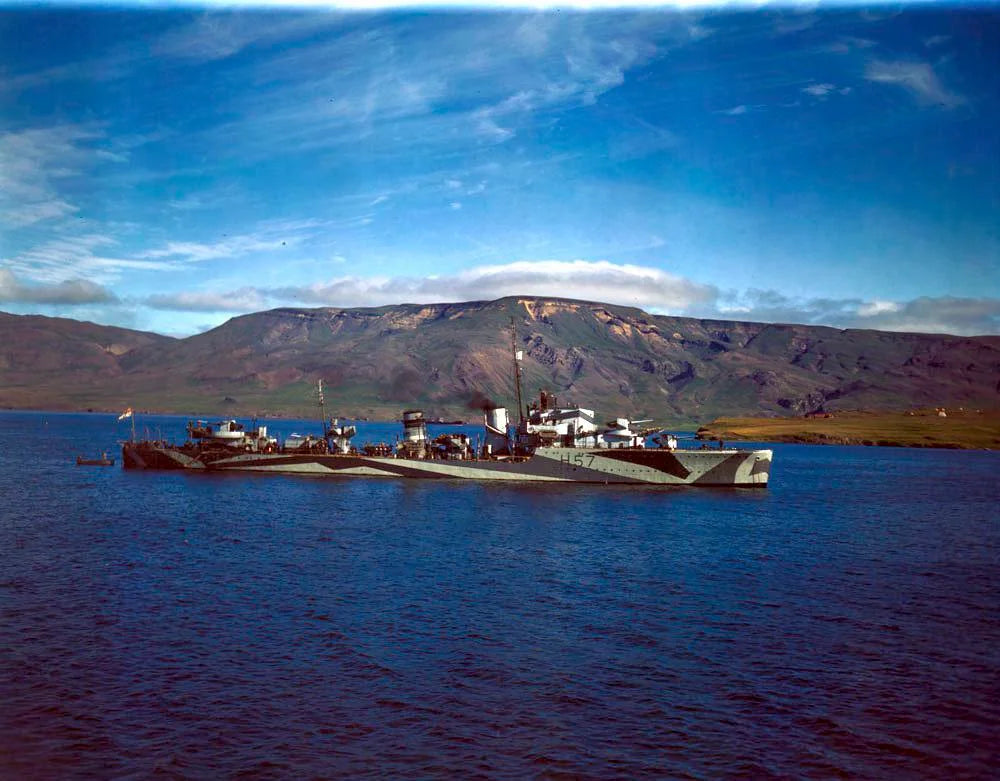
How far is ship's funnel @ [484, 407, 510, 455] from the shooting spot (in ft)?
299

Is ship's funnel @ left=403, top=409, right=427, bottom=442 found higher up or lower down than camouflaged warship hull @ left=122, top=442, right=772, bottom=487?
higher up

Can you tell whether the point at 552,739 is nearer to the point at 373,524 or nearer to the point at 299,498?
the point at 373,524

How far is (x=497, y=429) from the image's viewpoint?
308 ft

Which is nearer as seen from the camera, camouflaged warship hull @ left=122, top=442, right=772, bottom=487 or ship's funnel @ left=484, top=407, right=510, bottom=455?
camouflaged warship hull @ left=122, top=442, right=772, bottom=487

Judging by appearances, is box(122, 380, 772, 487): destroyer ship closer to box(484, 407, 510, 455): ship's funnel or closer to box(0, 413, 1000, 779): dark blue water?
box(484, 407, 510, 455): ship's funnel

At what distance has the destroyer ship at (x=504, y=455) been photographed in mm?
85688

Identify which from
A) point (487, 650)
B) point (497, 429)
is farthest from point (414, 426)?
point (487, 650)

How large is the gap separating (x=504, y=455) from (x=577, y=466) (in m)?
9.40

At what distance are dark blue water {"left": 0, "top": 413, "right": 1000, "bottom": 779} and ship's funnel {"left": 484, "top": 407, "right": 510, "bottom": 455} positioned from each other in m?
32.4

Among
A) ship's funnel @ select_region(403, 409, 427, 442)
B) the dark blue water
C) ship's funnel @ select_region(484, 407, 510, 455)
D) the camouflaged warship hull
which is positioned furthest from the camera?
ship's funnel @ select_region(403, 409, 427, 442)

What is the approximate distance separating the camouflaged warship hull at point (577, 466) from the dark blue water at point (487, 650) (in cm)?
2676

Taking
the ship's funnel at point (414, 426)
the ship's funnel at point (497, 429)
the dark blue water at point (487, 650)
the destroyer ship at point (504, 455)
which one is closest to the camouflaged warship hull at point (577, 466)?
the destroyer ship at point (504, 455)

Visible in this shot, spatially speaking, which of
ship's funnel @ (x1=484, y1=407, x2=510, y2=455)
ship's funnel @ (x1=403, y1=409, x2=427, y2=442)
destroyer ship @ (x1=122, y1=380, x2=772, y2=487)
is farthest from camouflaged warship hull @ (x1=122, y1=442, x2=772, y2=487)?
ship's funnel @ (x1=403, y1=409, x2=427, y2=442)

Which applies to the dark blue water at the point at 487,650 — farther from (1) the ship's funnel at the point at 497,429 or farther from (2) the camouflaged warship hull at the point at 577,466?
(1) the ship's funnel at the point at 497,429
